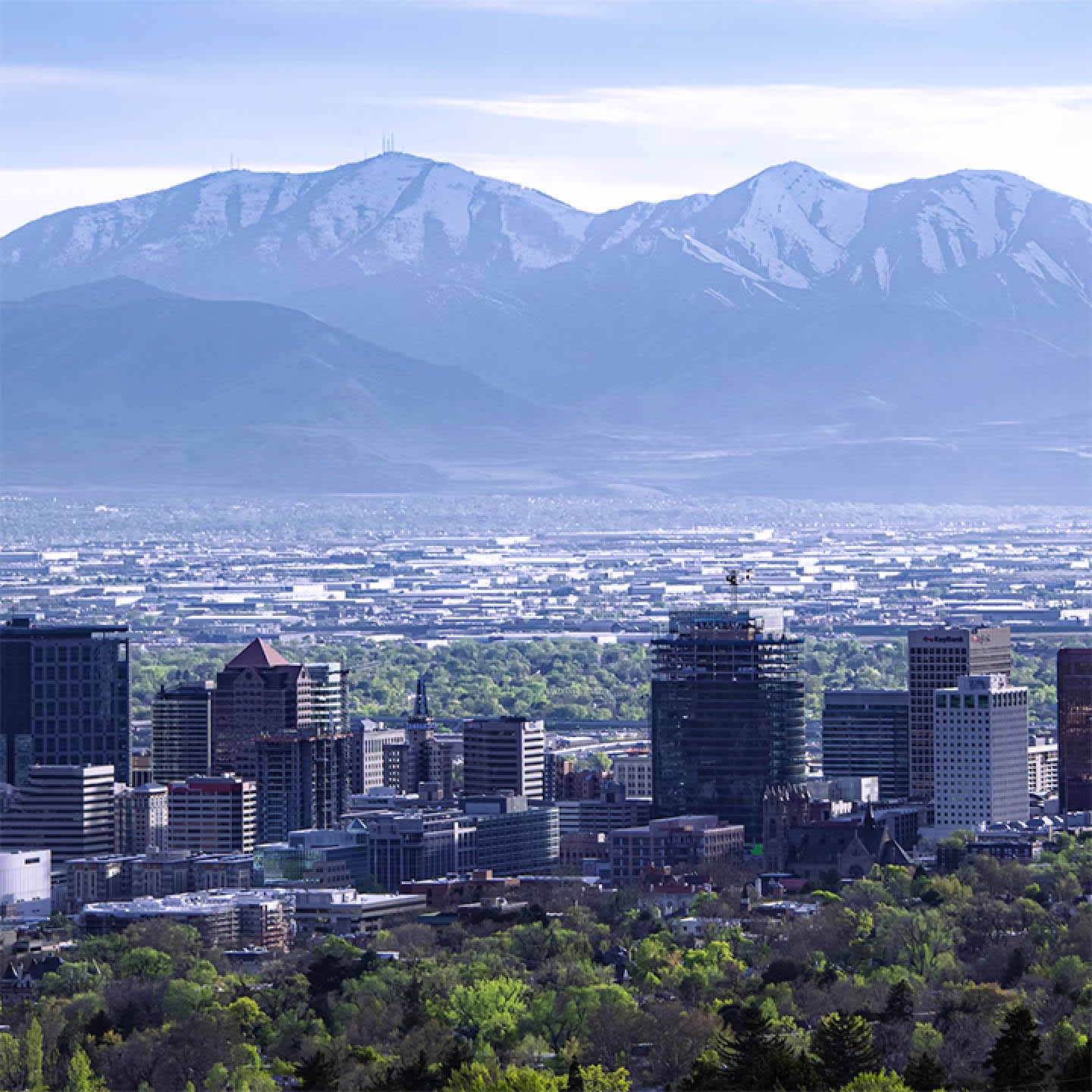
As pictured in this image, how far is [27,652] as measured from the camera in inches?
2539

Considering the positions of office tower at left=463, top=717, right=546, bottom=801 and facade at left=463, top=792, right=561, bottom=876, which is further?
office tower at left=463, top=717, right=546, bottom=801

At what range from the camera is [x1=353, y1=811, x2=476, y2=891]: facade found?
5394 centimetres

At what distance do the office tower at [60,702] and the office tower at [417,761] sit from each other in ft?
15.0

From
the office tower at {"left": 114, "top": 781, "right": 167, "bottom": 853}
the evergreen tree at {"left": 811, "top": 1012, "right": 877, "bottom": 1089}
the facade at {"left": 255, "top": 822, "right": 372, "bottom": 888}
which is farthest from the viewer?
the office tower at {"left": 114, "top": 781, "right": 167, "bottom": 853}

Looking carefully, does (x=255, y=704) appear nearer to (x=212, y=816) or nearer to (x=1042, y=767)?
(x=212, y=816)

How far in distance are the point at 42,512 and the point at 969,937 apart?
133 meters

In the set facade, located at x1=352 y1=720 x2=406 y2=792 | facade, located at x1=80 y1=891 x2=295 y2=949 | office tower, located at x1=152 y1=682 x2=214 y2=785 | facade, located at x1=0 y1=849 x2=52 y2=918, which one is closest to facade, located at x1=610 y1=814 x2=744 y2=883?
facade, located at x1=80 y1=891 x2=295 y2=949

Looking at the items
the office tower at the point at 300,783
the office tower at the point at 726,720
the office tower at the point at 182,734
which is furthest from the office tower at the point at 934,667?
the office tower at the point at 182,734

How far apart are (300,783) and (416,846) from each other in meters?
5.53

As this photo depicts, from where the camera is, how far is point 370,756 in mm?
66062

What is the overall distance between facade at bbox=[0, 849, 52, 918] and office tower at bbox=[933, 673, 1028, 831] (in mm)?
13111

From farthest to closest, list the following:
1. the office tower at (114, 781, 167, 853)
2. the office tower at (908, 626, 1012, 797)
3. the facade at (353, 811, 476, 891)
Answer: the office tower at (908, 626, 1012, 797)
the office tower at (114, 781, 167, 853)
the facade at (353, 811, 476, 891)

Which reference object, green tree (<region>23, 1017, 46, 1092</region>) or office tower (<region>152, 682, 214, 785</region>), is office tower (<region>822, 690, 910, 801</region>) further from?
green tree (<region>23, 1017, 46, 1092</region>)

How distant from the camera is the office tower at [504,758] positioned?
206ft
